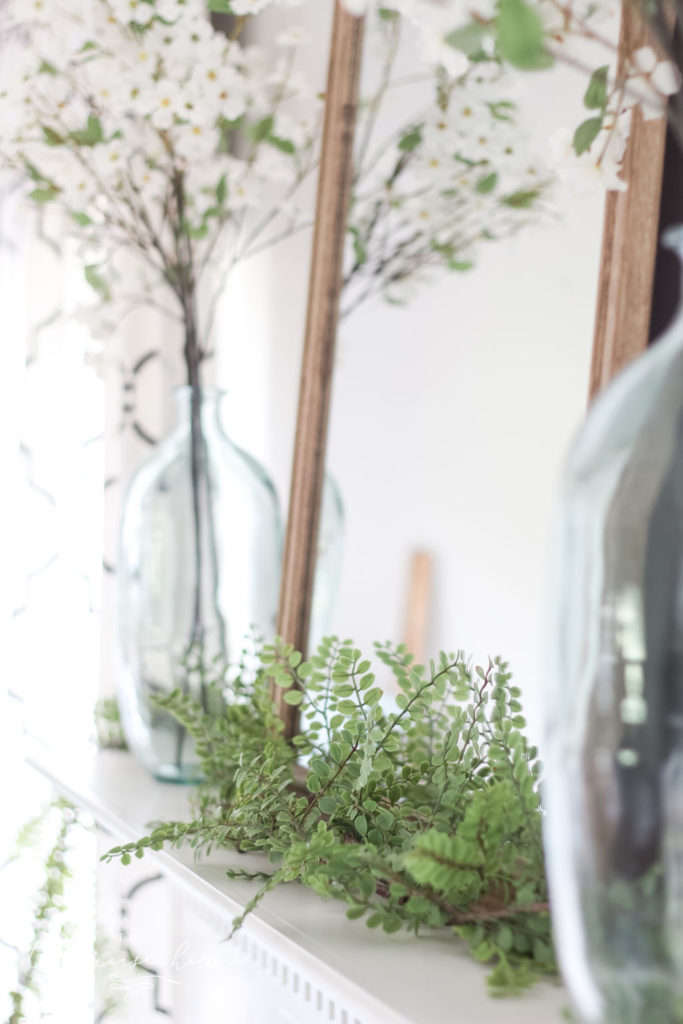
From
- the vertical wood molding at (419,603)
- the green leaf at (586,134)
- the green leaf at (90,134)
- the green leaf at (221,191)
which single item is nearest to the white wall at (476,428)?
the vertical wood molding at (419,603)

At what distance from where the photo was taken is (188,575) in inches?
44.7

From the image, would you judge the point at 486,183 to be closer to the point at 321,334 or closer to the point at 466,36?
the point at 321,334

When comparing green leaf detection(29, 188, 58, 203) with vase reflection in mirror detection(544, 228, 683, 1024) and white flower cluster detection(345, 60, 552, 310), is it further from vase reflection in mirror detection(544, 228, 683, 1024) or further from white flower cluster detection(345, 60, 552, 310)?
vase reflection in mirror detection(544, 228, 683, 1024)

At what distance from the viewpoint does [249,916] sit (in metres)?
0.70

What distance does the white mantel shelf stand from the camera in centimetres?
53

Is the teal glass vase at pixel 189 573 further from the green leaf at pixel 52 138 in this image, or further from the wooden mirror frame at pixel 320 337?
the green leaf at pixel 52 138

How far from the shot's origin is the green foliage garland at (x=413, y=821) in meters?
0.57

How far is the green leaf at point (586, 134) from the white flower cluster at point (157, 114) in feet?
1.77

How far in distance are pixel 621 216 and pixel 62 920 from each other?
1.28 meters

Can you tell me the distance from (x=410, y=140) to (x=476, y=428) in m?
0.33

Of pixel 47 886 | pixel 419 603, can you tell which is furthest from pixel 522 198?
pixel 47 886

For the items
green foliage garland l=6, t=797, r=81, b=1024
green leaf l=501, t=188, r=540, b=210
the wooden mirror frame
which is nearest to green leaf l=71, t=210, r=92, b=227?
the wooden mirror frame

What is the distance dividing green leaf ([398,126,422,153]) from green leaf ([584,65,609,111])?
403 mm

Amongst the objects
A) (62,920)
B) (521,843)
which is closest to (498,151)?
(521,843)
